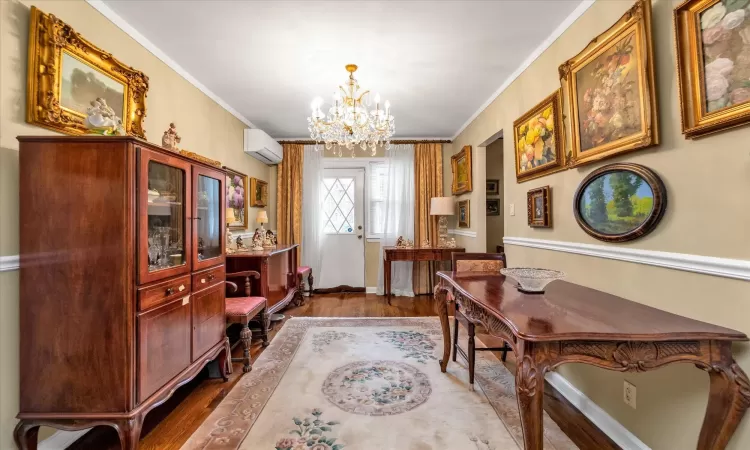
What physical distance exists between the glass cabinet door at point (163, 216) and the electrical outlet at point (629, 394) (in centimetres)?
248

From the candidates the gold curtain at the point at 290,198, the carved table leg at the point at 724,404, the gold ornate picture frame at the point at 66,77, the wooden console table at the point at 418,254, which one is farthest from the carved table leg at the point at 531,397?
the gold curtain at the point at 290,198

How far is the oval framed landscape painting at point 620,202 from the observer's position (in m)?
1.46

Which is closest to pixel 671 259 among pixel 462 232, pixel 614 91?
pixel 614 91

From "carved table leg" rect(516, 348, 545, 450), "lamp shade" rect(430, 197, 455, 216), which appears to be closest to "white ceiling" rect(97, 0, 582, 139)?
"lamp shade" rect(430, 197, 455, 216)

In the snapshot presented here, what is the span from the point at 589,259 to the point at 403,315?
2377mm

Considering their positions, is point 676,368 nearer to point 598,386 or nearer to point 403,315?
point 598,386

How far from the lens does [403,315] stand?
3871 millimetres

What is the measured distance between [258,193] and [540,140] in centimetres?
358

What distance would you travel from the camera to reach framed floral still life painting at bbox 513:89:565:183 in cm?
219

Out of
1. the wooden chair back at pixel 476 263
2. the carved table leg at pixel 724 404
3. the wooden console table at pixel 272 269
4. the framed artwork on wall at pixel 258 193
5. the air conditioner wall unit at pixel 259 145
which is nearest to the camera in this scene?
the carved table leg at pixel 724 404

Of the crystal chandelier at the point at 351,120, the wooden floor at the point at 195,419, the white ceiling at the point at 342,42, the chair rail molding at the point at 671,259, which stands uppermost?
the white ceiling at the point at 342,42

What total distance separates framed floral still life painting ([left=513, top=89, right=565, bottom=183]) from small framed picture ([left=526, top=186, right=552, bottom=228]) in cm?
15

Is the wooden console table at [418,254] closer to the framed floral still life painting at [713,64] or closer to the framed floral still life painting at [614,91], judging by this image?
the framed floral still life painting at [614,91]

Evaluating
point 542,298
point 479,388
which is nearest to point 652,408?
point 542,298
